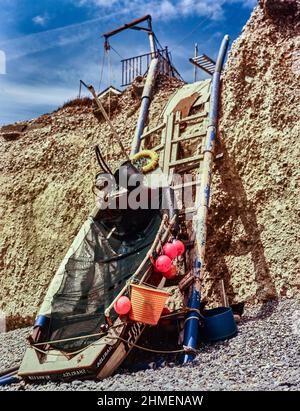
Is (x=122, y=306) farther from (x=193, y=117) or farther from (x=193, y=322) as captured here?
(x=193, y=117)

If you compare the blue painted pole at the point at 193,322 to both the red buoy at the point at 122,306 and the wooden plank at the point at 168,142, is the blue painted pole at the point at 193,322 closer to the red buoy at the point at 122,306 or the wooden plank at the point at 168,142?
the red buoy at the point at 122,306

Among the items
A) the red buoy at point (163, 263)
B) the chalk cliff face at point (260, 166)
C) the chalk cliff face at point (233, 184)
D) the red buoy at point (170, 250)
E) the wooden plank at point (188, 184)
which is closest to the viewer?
the red buoy at point (163, 263)

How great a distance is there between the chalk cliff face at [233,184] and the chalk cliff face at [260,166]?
0.02 metres

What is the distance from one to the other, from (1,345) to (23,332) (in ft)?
2.32

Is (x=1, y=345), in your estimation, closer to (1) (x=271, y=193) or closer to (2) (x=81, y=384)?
(2) (x=81, y=384)

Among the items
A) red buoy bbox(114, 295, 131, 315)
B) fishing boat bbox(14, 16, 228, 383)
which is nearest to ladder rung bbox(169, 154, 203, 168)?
fishing boat bbox(14, 16, 228, 383)

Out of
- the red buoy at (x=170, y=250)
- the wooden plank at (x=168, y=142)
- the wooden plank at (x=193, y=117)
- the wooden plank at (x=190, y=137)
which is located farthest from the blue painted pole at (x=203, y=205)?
the wooden plank at (x=168, y=142)

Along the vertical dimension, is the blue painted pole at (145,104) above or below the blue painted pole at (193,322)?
above

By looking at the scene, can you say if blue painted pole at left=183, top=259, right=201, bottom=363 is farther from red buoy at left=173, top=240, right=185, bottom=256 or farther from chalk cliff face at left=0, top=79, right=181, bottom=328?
chalk cliff face at left=0, top=79, right=181, bottom=328

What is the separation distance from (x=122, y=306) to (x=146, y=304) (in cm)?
28

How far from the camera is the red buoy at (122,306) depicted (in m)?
5.24

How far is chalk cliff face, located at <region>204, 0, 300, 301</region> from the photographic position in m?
6.63

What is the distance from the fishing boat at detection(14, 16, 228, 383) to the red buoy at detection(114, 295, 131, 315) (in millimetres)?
66

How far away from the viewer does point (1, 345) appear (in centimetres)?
839
